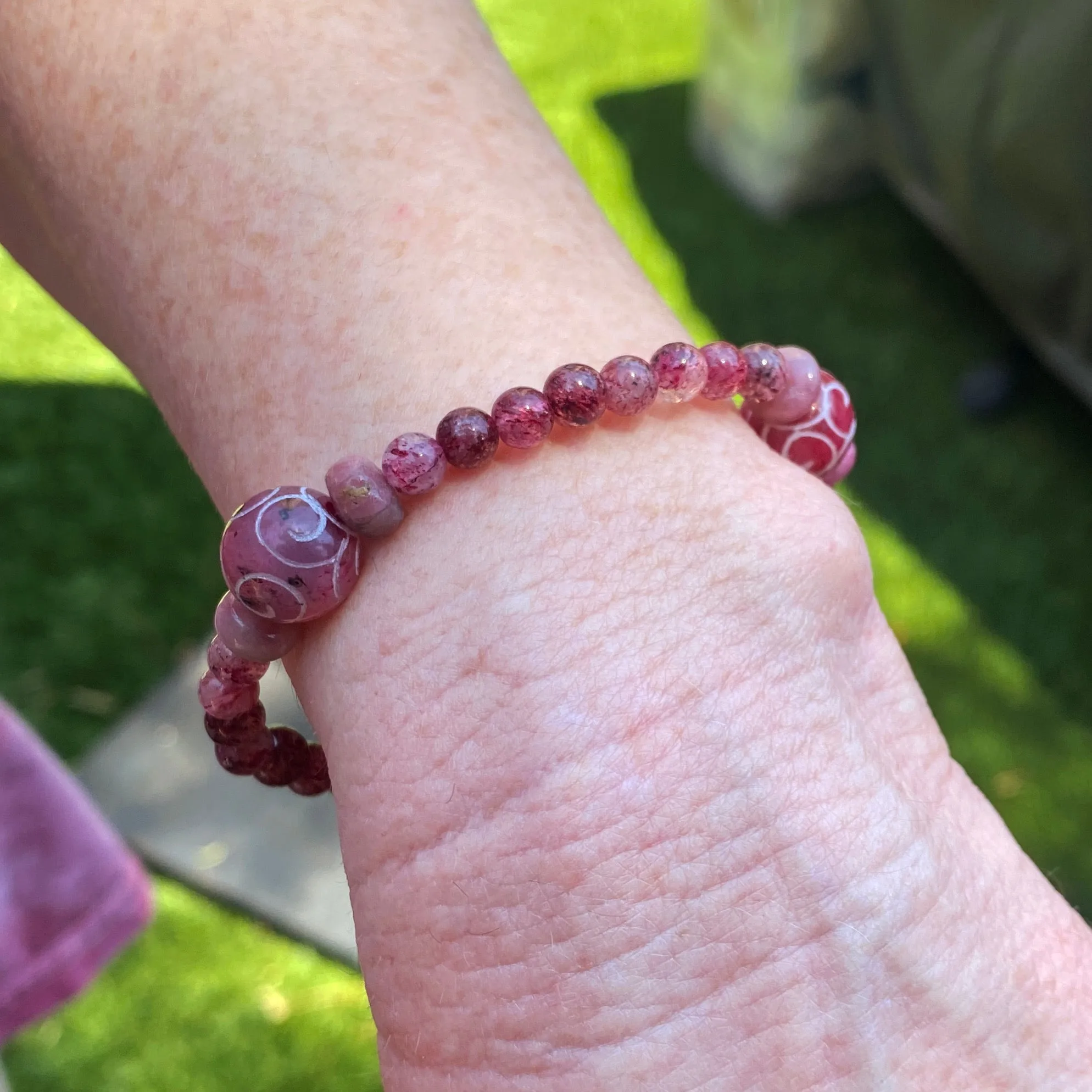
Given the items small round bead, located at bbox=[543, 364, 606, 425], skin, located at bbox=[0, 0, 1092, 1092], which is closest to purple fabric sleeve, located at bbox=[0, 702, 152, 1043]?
skin, located at bbox=[0, 0, 1092, 1092]

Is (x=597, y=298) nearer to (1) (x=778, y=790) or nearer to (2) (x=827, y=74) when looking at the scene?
(1) (x=778, y=790)

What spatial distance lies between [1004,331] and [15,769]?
260 cm

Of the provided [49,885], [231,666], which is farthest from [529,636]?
[49,885]

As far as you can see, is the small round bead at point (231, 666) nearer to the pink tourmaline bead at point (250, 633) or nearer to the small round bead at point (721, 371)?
the pink tourmaline bead at point (250, 633)

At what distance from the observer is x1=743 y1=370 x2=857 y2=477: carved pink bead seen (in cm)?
88

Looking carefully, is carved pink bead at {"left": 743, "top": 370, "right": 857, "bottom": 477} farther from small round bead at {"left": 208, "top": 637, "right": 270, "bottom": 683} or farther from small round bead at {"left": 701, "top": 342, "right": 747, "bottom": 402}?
small round bead at {"left": 208, "top": 637, "right": 270, "bottom": 683}

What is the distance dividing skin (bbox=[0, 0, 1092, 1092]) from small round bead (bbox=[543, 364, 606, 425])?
0.02 meters

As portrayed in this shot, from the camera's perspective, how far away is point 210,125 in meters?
0.79

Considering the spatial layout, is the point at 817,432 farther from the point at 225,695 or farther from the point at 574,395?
the point at 225,695

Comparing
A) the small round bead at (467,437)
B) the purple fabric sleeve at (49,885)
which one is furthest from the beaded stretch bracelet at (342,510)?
the purple fabric sleeve at (49,885)

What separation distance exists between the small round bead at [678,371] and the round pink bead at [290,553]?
253 millimetres

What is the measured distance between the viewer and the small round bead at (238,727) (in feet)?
2.74

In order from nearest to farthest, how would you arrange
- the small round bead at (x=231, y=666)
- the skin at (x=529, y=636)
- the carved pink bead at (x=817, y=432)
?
the skin at (x=529, y=636) < the small round bead at (x=231, y=666) < the carved pink bead at (x=817, y=432)

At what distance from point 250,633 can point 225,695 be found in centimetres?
8
